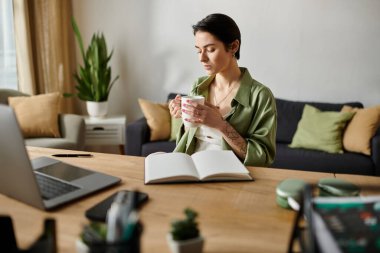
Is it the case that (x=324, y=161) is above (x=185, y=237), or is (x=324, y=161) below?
below

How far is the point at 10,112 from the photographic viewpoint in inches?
35.9

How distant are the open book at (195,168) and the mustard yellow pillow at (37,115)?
6.72 feet

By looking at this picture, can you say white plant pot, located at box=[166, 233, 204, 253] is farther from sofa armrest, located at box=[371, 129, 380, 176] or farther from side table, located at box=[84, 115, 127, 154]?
side table, located at box=[84, 115, 127, 154]

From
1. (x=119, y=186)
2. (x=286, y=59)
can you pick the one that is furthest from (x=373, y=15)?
(x=119, y=186)

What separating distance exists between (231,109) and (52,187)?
839mm

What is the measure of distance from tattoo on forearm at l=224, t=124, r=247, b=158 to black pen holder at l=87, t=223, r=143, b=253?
37.8 inches

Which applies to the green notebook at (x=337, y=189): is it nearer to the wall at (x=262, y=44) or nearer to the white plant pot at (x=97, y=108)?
the wall at (x=262, y=44)

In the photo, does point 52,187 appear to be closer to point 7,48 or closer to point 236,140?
point 236,140

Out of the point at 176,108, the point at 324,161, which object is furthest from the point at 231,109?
the point at 324,161

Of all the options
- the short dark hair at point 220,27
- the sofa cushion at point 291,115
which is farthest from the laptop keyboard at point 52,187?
the sofa cushion at point 291,115

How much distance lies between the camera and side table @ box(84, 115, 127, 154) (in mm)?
3637

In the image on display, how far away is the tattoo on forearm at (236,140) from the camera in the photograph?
1575 mm

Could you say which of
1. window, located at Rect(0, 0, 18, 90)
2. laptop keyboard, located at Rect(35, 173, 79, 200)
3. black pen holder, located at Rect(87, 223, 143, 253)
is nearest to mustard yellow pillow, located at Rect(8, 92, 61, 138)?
window, located at Rect(0, 0, 18, 90)

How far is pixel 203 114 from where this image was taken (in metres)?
1.47
